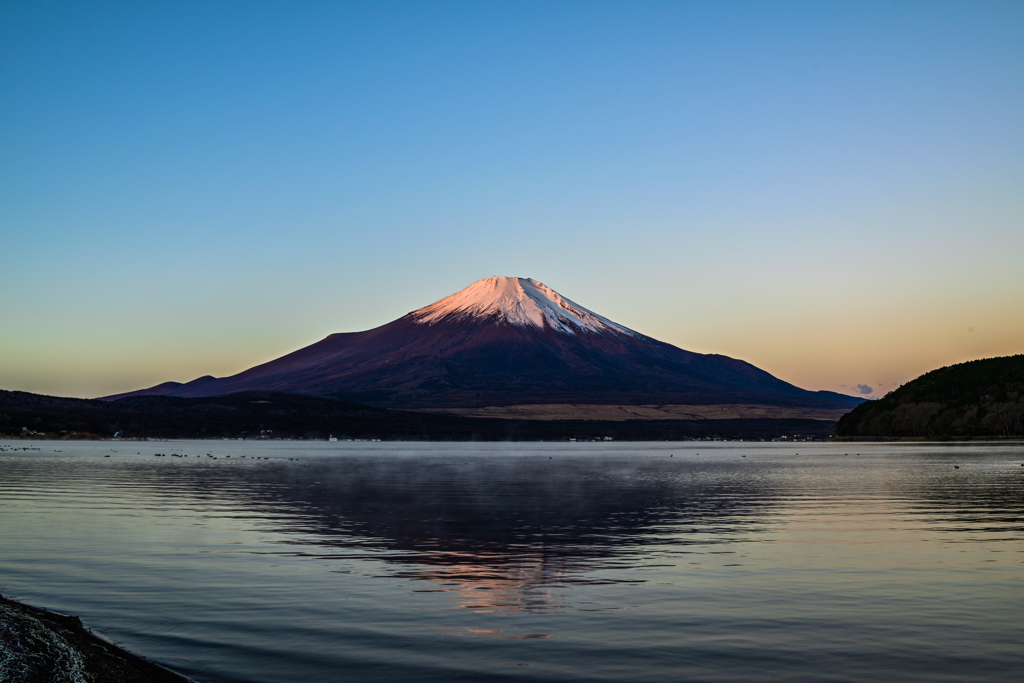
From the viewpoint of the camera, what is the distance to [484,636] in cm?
1539

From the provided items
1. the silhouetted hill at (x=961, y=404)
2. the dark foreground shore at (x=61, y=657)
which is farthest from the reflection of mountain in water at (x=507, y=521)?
the silhouetted hill at (x=961, y=404)

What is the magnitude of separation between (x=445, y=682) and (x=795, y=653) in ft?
18.4

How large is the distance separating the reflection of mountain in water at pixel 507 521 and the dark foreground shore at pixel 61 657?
688 centimetres

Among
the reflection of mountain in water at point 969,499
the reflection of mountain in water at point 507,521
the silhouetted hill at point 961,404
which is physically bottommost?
the reflection of mountain in water at point 507,521

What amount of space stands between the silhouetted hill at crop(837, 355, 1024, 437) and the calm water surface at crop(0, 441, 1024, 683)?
139m

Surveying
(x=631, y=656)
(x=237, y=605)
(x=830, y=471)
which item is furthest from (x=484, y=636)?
(x=830, y=471)

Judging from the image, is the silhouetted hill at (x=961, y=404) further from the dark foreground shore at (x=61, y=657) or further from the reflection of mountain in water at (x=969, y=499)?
the dark foreground shore at (x=61, y=657)

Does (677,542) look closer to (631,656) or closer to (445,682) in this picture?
(631,656)

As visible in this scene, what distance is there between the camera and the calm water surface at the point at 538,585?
1399cm

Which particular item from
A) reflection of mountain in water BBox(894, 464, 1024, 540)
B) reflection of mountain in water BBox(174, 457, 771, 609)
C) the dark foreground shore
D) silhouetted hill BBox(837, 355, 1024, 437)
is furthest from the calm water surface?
silhouetted hill BBox(837, 355, 1024, 437)

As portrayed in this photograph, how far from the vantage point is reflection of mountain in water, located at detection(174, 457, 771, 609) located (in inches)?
875

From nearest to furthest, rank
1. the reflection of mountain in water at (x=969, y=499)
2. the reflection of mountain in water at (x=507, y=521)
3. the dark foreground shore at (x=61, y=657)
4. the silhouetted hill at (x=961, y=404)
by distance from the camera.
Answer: the dark foreground shore at (x=61, y=657) < the reflection of mountain in water at (x=507, y=521) < the reflection of mountain in water at (x=969, y=499) < the silhouetted hill at (x=961, y=404)

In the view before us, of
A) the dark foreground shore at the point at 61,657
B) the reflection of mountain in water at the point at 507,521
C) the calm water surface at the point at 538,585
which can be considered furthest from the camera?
the reflection of mountain in water at the point at 507,521

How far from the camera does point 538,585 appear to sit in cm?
2027
